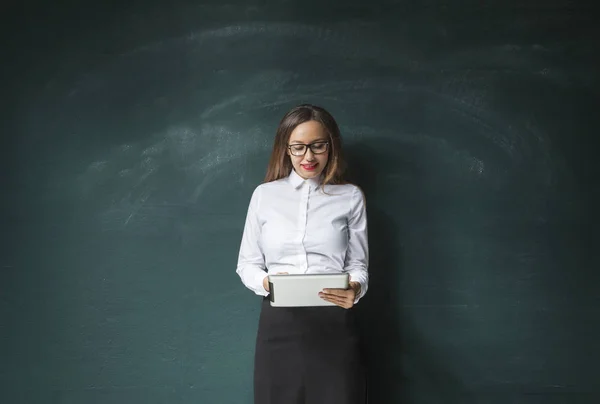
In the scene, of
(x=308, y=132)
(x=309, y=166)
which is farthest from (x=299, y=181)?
(x=308, y=132)

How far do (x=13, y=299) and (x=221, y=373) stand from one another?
91 cm

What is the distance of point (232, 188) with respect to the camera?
216 centimetres

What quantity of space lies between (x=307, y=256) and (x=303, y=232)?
3.2 inches

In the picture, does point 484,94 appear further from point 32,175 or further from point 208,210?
point 32,175

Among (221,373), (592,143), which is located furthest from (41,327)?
(592,143)

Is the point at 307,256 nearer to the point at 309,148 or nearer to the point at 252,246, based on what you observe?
the point at 252,246

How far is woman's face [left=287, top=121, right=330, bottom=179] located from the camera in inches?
70.2

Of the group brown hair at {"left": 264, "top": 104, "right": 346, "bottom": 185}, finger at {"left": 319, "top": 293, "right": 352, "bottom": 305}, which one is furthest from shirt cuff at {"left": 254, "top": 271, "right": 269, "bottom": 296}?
brown hair at {"left": 264, "top": 104, "right": 346, "bottom": 185}

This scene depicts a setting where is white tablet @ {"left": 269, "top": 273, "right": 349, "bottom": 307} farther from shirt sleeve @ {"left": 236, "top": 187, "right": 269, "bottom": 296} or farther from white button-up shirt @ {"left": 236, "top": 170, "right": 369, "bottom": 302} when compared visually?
shirt sleeve @ {"left": 236, "top": 187, "right": 269, "bottom": 296}

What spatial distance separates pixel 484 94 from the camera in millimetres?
2162

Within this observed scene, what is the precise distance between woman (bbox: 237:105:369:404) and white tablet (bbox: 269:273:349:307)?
0.03m

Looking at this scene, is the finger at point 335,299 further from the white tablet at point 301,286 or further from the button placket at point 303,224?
the button placket at point 303,224

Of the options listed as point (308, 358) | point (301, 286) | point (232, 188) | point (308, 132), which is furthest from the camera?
point (232, 188)

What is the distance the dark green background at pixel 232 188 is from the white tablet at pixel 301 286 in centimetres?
62
